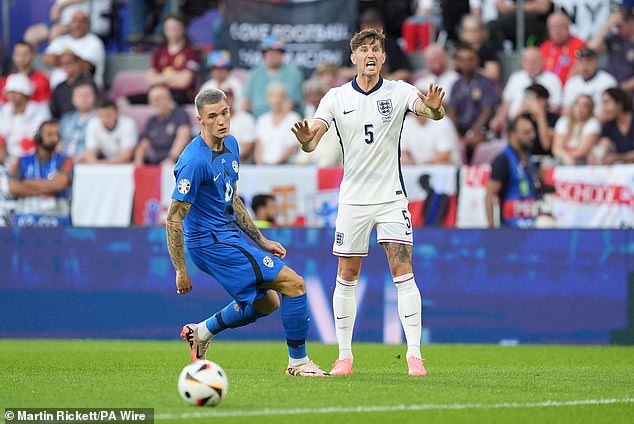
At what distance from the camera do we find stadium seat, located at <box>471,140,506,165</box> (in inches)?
663

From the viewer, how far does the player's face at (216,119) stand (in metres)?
9.35

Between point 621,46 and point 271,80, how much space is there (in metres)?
5.10

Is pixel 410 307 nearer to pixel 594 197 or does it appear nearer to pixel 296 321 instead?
pixel 296 321

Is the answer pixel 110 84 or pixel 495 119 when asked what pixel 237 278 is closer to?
pixel 495 119

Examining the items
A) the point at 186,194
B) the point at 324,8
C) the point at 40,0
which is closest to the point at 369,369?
the point at 186,194

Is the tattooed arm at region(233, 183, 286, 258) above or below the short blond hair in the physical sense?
below

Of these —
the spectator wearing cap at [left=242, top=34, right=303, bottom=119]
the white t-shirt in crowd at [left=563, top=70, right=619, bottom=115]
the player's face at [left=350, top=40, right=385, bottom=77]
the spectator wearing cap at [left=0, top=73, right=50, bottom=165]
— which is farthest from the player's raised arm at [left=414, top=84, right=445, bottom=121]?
the spectator wearing cap at [left=0, top=73, right=50, bottom=165]

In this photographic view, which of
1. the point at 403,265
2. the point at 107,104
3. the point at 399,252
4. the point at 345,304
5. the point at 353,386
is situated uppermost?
the point at 107,104

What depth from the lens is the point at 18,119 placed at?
1880 cm

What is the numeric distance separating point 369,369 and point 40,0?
12811 mm

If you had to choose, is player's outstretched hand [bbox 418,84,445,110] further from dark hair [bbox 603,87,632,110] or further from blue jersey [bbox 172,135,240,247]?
dark hair [bbox 603,87,632,110]

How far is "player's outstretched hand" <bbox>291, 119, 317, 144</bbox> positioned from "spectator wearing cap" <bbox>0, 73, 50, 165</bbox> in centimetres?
970

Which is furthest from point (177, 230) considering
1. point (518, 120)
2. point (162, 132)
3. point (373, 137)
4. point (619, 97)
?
point (619, 97)

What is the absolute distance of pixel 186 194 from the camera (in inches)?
362
